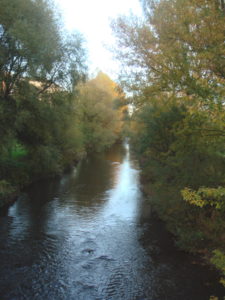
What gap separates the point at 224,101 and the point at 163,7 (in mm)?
4034

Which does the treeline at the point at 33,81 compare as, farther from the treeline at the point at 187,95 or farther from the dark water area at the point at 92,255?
the treeline at the point at 187,95

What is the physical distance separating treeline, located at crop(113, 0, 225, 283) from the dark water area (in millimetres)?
1310

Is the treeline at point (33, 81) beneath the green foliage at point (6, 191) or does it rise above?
above

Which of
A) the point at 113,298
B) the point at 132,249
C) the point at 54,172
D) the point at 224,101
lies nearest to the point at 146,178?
the point at 54,172

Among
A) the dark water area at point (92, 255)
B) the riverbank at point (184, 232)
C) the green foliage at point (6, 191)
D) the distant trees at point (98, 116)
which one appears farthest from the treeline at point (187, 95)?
the distant trees at point (98, 116)

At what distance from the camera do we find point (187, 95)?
310 inches

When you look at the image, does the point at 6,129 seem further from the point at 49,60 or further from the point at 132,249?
the point at 132,249

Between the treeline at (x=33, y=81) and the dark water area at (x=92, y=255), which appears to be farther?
the treeline at (x=33, y=81)

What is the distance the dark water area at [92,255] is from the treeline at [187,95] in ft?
4.30

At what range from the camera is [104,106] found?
142 ft

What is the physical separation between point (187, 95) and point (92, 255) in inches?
255

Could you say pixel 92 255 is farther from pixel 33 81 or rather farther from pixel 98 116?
pixel 98 116

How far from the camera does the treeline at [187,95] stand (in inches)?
244

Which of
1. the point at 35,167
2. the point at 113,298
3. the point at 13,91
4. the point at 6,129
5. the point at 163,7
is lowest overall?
the point at 113,298
